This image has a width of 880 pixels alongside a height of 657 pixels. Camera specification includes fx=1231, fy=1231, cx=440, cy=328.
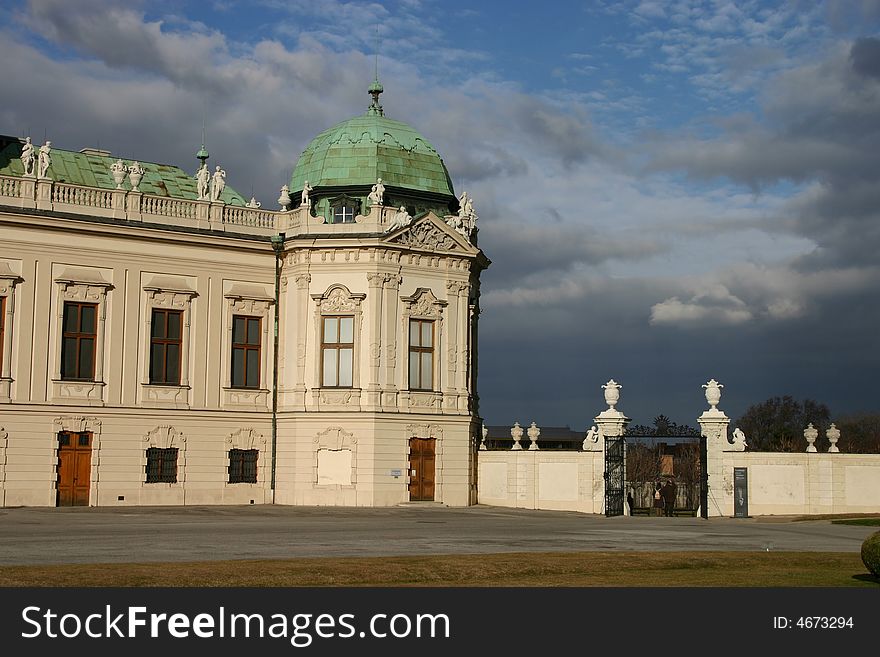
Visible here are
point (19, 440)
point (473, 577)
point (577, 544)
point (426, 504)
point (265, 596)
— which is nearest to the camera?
point (265, 596)

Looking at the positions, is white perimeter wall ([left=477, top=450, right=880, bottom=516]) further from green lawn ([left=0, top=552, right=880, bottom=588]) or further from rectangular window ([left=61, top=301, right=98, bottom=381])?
green lawn ([left=0, top=552, right=880, bottom=588])

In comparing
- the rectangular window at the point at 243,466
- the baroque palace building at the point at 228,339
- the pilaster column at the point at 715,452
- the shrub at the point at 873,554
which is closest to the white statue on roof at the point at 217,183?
the baroque palace building at the point at 228,339

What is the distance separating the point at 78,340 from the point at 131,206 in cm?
591

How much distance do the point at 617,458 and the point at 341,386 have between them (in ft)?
39.8

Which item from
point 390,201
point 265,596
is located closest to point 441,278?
point 390,201

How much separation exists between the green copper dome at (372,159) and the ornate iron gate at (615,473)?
1565 cm

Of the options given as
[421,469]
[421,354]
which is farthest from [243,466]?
[421,354]

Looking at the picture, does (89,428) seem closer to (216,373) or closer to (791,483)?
(216,373)

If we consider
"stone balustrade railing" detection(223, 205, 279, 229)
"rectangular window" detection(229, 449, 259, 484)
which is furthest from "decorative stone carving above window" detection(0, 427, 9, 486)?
"stone balustrade railing" detection(223, 205, 279, 229)

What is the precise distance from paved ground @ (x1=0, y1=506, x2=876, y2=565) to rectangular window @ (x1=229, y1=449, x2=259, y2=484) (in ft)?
15.2

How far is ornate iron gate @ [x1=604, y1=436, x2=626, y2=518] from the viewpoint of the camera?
46.6 meters

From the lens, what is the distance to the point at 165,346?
50719 mm

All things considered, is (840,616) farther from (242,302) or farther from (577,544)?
(242,302)

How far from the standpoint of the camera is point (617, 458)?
1855 inches
